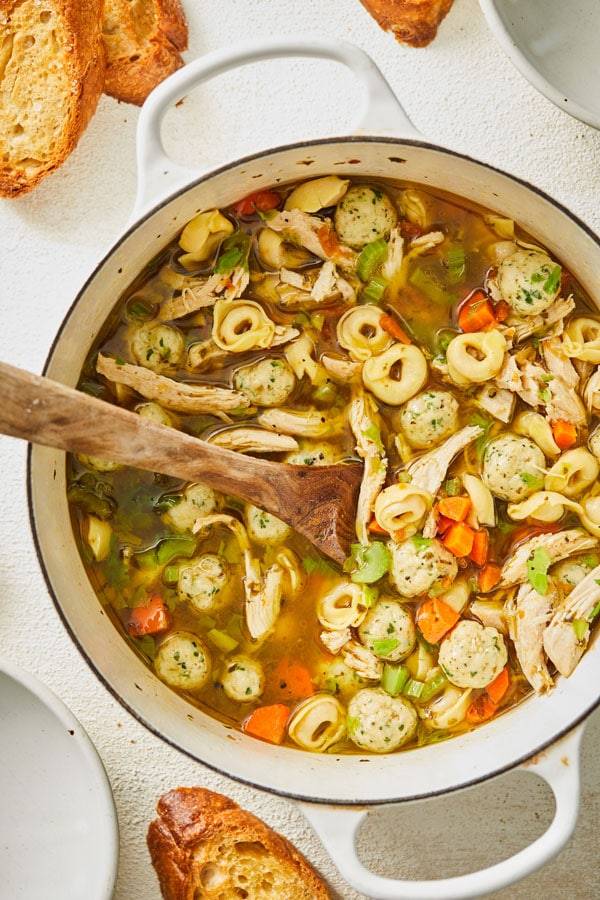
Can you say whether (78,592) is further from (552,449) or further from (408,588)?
(552,449)

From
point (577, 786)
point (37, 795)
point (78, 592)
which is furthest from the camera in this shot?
point (37, 795)

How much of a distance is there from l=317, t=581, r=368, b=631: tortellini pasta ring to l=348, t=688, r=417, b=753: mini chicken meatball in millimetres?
187

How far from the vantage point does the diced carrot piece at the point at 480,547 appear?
234cm

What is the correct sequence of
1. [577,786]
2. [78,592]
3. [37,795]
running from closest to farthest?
[577,786]
[78,592]
[37,795]

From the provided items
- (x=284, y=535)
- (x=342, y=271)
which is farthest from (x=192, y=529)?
(x=342, y=271)

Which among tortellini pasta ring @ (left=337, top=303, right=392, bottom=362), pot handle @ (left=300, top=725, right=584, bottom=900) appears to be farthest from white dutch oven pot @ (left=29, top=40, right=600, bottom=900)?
tortellini pasta ring @ (left=337, top=303, right=392, bottom=362)

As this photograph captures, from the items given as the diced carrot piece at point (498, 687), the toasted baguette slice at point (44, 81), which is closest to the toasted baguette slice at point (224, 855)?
the diced carrot piece at point (498, 687)

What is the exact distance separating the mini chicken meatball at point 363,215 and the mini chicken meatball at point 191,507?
717mm

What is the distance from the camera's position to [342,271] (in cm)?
233

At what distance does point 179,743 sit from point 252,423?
79 centimetres

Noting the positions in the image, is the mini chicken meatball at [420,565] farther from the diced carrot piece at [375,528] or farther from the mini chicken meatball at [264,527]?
the mini chicken meatball at [264,527]

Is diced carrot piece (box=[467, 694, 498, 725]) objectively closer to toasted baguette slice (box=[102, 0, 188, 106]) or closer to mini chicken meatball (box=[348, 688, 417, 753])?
mini chicken meatball (box=[348, 688, 417, 753])

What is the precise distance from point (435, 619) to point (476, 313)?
2.54ft

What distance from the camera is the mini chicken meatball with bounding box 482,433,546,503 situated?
2.29 metres
